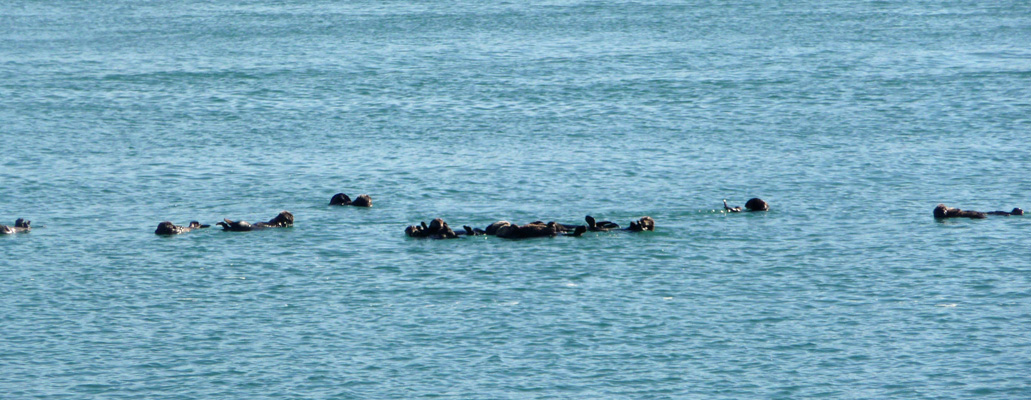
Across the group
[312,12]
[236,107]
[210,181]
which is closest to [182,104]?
[236,107]

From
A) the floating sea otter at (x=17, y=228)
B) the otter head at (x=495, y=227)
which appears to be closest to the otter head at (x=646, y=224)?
the otter head at (x=495, y=227)

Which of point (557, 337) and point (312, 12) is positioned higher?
point (312, 12)

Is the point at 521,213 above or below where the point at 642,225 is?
above

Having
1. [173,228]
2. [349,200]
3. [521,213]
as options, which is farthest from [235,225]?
→ [521,213]

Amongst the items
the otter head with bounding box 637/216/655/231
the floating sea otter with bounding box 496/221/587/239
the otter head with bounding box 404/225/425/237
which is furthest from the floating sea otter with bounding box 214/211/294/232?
the otter head with bounding box 637/216/655/231

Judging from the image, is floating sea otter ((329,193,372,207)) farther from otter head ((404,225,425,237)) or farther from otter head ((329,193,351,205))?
otter head ((404,225,425,237))

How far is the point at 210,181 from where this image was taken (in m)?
54.2

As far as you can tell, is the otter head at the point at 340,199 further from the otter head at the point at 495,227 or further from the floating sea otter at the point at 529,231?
the floating sea otter at the point at 529,231

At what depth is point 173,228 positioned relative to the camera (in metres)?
45.0

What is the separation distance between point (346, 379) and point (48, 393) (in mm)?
6386

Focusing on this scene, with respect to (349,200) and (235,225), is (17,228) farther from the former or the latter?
(349,200)

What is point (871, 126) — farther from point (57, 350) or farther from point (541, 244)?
point (57, 350)

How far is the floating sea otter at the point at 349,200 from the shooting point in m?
49.0

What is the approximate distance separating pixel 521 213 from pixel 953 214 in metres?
13.9
